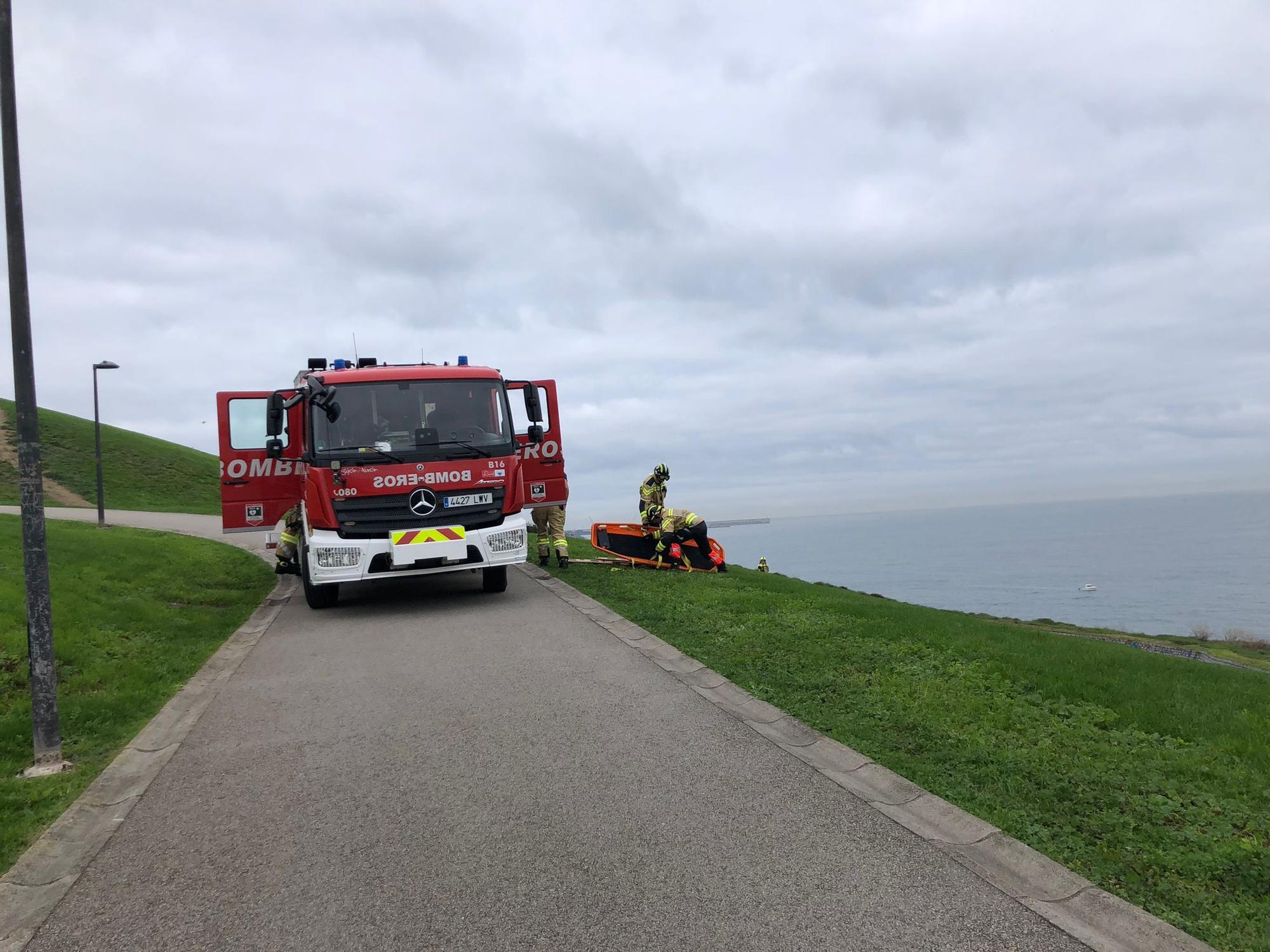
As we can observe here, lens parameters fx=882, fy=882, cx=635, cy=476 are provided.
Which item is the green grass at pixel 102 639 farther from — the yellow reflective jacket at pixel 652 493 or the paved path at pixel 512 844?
the yellow reflective jacket at pixel 652 493

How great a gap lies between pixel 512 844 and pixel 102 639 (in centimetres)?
687

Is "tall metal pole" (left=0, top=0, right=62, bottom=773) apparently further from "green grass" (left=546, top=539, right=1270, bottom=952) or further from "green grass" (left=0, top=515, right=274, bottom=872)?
"green grass" (left=546, top=539, right=1270, bottom=952)

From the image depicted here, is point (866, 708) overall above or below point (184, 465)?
below

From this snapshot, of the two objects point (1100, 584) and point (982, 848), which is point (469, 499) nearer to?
point (982, 848)

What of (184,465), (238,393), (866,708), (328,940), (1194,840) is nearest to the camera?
(328,940)

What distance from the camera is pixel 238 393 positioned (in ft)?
41.2

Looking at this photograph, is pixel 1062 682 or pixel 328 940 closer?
pixel 328 940

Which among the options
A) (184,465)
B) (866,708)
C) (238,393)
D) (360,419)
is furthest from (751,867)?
(184,465)

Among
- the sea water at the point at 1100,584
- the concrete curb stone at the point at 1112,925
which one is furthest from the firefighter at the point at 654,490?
the sea water at the point at 1100,584

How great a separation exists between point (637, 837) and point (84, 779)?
11.5 feet

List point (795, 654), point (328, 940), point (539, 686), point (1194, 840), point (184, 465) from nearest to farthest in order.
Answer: point (328, 940)
point (1194, 840)
point (539, 686)
point (795, 654)
point (184, 465)

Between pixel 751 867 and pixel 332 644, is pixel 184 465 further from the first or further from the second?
pixel 751 867

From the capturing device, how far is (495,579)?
40.7 ft

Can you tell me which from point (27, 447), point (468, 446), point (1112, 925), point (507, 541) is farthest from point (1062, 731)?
point (468, 446)
